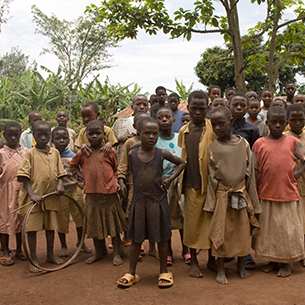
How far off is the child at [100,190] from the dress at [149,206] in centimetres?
59

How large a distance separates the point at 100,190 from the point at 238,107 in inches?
70.1

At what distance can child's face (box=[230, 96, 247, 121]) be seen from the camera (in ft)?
12.1

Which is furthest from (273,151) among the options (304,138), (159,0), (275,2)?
(275,2)

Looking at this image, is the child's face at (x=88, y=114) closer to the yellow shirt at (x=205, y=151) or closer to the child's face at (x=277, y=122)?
the yellow shirt at (x=205, y=151)

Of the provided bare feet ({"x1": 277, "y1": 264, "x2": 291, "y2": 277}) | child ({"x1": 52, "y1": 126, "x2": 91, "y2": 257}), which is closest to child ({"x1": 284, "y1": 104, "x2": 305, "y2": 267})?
bare feet ({"x1": 277, "y1": 264, "x2": 291, "y2": 277})

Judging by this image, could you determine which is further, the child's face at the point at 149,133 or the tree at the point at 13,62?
the tree at the point at 13,62

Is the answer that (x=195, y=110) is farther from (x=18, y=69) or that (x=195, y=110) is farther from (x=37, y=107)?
(x=18, y=69)

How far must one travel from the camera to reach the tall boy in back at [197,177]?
11.0 feet

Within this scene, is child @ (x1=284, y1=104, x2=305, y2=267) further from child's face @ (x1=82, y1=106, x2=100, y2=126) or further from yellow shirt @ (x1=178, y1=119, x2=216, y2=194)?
child's face @ (x1=82, y1=106, x2=100, y2=126)

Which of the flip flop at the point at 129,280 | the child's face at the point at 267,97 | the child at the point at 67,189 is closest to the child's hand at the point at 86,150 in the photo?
the child at the point at 67,189

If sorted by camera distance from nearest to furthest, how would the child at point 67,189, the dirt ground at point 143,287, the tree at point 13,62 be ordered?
the dirt ground at point 143,287, the child at point 67,189, the tree at point 13,62

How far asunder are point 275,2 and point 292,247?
6666 millimetres

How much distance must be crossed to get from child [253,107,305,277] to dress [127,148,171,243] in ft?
3.38

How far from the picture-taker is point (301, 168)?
3.46 metres
